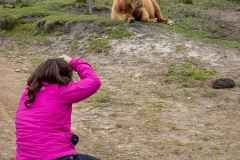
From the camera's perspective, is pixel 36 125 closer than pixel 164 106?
Yes

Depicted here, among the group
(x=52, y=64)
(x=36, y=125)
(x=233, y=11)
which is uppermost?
(x=52, y=64)

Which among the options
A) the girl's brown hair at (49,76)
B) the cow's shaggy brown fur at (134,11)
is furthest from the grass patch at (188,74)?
the girl's brown hair at (49,76)

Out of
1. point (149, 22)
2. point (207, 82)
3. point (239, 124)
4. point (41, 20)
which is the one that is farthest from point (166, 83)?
point (41, 20)

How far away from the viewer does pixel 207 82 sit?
734 cm

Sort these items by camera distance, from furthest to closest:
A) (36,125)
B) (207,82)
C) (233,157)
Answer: (207,82) < (233,157) < (36,125)

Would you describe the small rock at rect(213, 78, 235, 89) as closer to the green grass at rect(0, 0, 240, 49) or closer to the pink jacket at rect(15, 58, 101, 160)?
the green grass at rect(0, 0, 240, 49)

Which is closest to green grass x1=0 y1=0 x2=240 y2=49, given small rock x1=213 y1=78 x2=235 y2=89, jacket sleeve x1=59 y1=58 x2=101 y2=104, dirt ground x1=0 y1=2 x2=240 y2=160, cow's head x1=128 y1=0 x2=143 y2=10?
dirt ground x1=0 y1=2 x2=240 y2=160

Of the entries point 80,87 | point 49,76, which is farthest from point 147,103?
point 49,76

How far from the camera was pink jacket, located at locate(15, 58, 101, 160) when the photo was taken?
312 centimetres

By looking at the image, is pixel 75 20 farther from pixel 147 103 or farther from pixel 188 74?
pixel 147 103

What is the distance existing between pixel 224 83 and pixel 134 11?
14.0 feet

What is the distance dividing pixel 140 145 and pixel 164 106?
4.83ft

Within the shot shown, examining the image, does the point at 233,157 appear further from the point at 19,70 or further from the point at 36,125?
the point at 19,70

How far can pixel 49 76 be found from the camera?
319 centimetres
